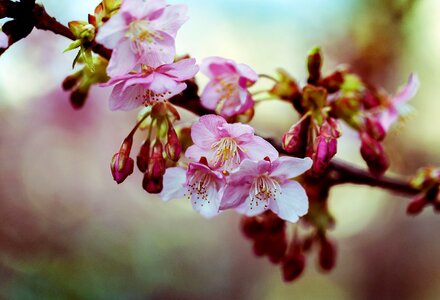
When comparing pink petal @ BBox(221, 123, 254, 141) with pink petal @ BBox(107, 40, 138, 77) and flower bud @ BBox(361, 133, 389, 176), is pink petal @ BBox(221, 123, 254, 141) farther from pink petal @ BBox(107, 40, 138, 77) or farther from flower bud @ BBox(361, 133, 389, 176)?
flower bud @ BBox(361, 133, 389, 176)

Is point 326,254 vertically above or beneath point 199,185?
beneath

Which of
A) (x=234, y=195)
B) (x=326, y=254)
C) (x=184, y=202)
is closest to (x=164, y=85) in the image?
(x=234, y=195)

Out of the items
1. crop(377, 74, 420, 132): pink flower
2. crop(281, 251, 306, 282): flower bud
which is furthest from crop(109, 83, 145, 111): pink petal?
crop(281, 251, 306, 282): flower bud

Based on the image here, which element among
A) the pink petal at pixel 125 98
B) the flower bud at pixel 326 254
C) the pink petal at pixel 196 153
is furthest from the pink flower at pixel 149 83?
the flower bud at pixel 326 254

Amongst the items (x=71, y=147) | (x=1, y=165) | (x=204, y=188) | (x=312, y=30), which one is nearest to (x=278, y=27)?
(x=312, y=30)

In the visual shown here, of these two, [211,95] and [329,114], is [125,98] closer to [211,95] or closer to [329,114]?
[211,95]

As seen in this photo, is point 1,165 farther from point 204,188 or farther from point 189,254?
point 204,188

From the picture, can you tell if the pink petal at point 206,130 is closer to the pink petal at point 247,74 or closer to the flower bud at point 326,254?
the pink petal at point 247,74
